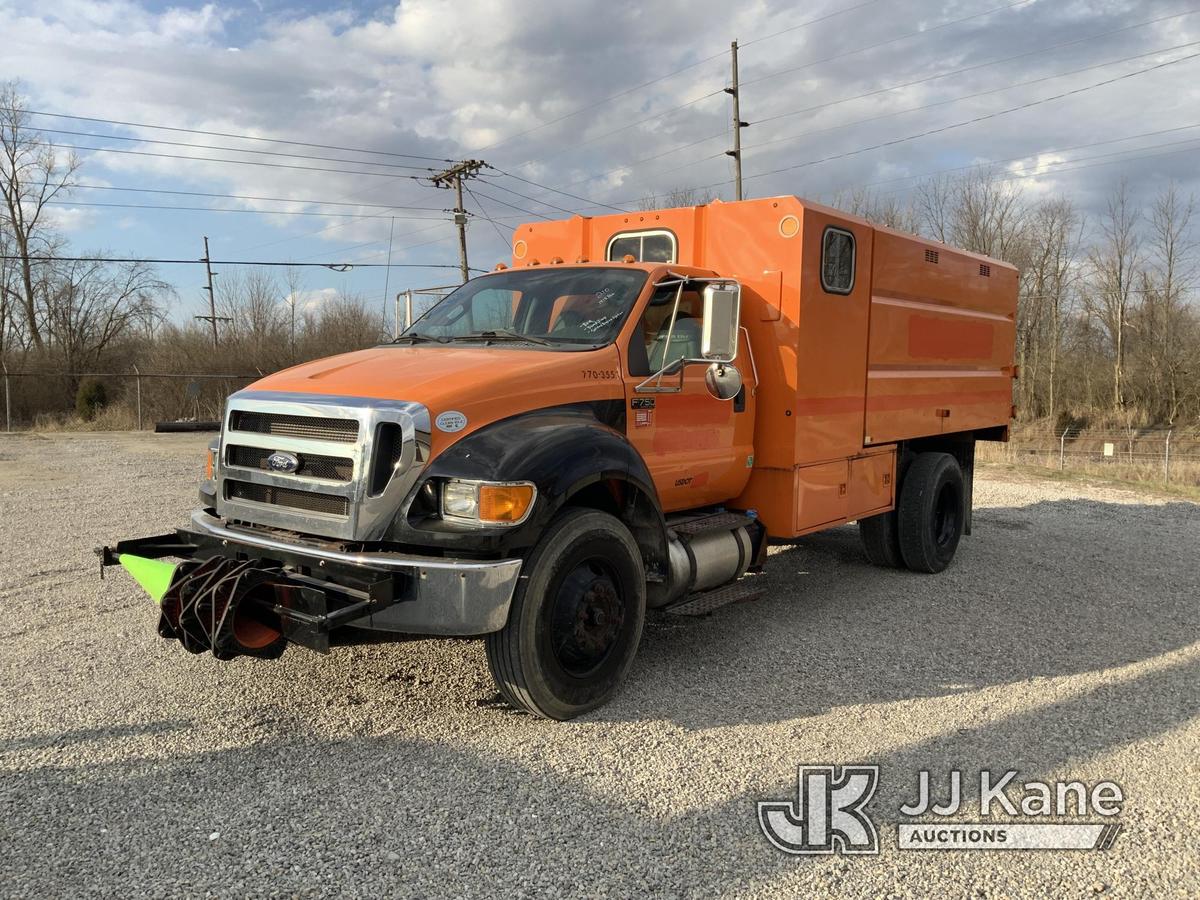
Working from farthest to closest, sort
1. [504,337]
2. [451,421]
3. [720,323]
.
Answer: [504,337] → [720,323] → [451,421]

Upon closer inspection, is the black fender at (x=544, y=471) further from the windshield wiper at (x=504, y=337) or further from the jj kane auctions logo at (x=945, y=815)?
the jj kane auctions logo at (x=945, y=815)

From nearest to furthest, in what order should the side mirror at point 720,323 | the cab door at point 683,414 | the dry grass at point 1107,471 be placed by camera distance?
the side mirror at point 720,323 → the cab door at point 683,414 → the dry grass at point 1107,471

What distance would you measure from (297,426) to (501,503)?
3.82ft

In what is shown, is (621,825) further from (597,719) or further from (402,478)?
(402,478)

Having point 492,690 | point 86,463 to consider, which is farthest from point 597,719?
point 86,463

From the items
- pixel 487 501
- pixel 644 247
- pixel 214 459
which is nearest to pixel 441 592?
pixel 487 501

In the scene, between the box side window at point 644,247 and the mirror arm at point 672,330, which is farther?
the box side window at point 644,247

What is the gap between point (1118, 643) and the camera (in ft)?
18.7

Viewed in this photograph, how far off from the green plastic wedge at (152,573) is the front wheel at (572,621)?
157cm

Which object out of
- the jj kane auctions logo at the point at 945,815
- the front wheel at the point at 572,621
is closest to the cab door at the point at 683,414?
the front wheel at the point at 572,621

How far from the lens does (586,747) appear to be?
3.85 metres

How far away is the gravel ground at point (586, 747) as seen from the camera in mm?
2893

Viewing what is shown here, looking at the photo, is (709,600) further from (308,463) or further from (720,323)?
(308,463)

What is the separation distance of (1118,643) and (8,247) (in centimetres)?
4385
